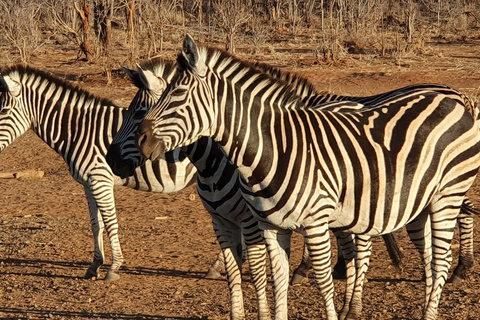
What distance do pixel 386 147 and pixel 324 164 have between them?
0.48m

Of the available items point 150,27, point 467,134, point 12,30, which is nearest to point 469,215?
point 467,134

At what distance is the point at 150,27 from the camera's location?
19.0 meters

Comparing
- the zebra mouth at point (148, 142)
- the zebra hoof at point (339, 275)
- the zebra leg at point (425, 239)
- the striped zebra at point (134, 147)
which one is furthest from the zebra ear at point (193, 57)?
the zebra hoof at point (339, 275)

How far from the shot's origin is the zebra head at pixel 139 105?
5.45m

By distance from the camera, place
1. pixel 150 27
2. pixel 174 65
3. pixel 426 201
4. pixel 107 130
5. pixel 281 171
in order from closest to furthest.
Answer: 1. pixel 281 171
2. pixel 426 201
3. pixel 174 65
4. pixel 107 130
5. pixel 150 27

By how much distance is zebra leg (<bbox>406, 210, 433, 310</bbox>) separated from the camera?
555cm

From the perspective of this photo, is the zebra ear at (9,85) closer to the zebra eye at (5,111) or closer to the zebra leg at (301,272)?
the zebra eye at (5,111)

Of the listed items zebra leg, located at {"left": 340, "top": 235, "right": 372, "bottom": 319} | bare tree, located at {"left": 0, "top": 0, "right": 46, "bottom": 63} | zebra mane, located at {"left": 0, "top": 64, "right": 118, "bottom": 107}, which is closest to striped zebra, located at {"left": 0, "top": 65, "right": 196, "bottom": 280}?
zebra mane, located at {"left": 0, "top": 64, "right": 118, "bottom": 107}

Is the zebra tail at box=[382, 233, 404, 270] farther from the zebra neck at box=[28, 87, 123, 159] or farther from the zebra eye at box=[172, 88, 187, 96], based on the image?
the zebra eye at box=[172, 88, 187, 96]

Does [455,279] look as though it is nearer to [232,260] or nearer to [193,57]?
[232,260]

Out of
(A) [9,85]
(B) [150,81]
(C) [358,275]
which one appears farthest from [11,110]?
(C) [358,275]

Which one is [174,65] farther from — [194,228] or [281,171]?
[194,228]

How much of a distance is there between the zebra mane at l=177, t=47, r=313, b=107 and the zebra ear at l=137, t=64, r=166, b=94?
0.94m

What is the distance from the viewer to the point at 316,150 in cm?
466
